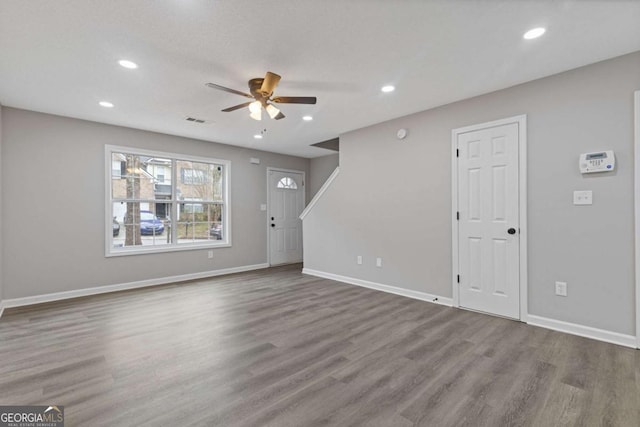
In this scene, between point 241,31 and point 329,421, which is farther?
point 241,31

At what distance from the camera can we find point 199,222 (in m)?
5.60

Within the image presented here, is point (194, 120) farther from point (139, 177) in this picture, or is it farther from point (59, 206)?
point (59, 206)

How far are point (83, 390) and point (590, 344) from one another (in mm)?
4072

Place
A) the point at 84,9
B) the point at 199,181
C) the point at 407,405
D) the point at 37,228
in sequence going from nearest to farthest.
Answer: the point at 407,405
the point at 84,9
the point at 37,228
the point at 199,181

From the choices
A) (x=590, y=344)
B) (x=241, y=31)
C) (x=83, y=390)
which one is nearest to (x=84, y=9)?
(x=241, y=31)

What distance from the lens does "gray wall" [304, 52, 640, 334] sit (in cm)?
261

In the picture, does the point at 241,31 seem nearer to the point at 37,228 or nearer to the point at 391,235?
the point at 391,235

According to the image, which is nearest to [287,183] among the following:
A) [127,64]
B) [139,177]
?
[139,177]

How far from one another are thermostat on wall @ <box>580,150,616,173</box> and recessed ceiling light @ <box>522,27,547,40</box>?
1.26 meters

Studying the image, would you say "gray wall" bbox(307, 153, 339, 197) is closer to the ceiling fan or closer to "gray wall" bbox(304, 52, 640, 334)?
"gray wall" bbox(304, 52, 640, 334)

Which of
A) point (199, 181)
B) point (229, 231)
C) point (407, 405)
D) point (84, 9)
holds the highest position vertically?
point (84, 9)

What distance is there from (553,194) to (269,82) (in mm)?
3042

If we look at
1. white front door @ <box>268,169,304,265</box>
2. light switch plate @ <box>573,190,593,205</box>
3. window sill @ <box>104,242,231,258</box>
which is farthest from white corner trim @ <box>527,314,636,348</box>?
window sill @ <box>104,242,231,258</box>

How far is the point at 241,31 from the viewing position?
2.22m
